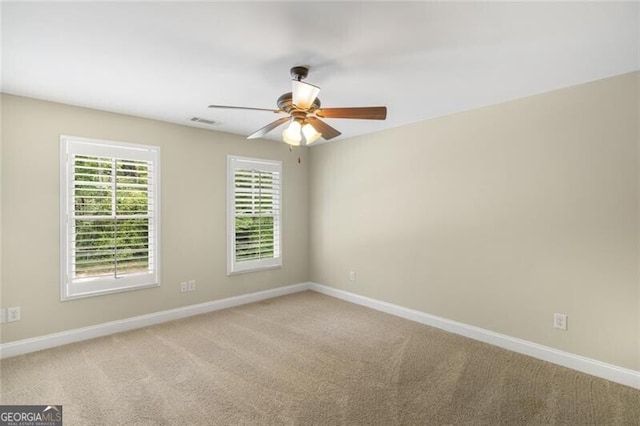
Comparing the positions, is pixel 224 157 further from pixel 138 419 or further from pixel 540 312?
pixel 540 312

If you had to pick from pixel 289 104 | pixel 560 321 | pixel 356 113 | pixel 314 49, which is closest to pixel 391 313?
pixel 560 321

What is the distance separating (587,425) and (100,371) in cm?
361

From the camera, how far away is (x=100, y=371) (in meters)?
2.72

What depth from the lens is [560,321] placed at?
287cm

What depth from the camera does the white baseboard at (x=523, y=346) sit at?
8.44ft

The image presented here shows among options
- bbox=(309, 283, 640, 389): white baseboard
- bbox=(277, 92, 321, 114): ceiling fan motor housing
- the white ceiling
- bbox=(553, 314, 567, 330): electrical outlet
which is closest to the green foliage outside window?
the white ceiling

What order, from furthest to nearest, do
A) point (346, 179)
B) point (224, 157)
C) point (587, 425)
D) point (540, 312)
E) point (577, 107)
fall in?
point (346, 179) < point (224, 157) < point (540, 312) < point (577, 107) < point (587, 425)

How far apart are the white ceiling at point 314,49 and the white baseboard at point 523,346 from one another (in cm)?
233

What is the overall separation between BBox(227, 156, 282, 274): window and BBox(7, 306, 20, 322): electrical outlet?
215cm

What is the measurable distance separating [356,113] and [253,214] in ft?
9.16

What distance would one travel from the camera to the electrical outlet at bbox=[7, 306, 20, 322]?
299 cm

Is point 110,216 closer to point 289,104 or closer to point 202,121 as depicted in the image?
point 202,121

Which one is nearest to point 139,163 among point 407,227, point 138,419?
point 138,419

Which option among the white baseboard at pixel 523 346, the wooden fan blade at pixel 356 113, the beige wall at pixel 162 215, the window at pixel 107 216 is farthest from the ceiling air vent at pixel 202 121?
the white baseboard at pixel 523 346
